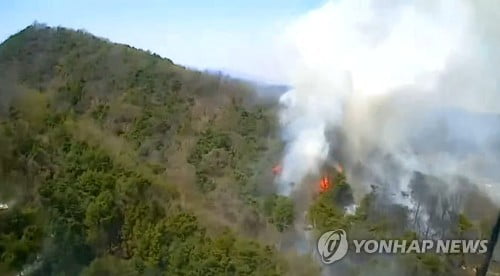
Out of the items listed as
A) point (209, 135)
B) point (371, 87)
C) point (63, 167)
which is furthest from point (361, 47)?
point (63, 167)

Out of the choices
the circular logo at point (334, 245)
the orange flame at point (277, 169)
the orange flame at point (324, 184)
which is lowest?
the circular logo at point (334, 245)

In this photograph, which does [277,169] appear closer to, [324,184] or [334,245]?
[324,184]

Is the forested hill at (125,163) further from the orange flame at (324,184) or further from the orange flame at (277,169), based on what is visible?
the orange flame at (324,184)

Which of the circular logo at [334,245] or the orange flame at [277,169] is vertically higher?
the orange flame at [277,169]

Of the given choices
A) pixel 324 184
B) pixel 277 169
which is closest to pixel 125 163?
pixel 277 169
